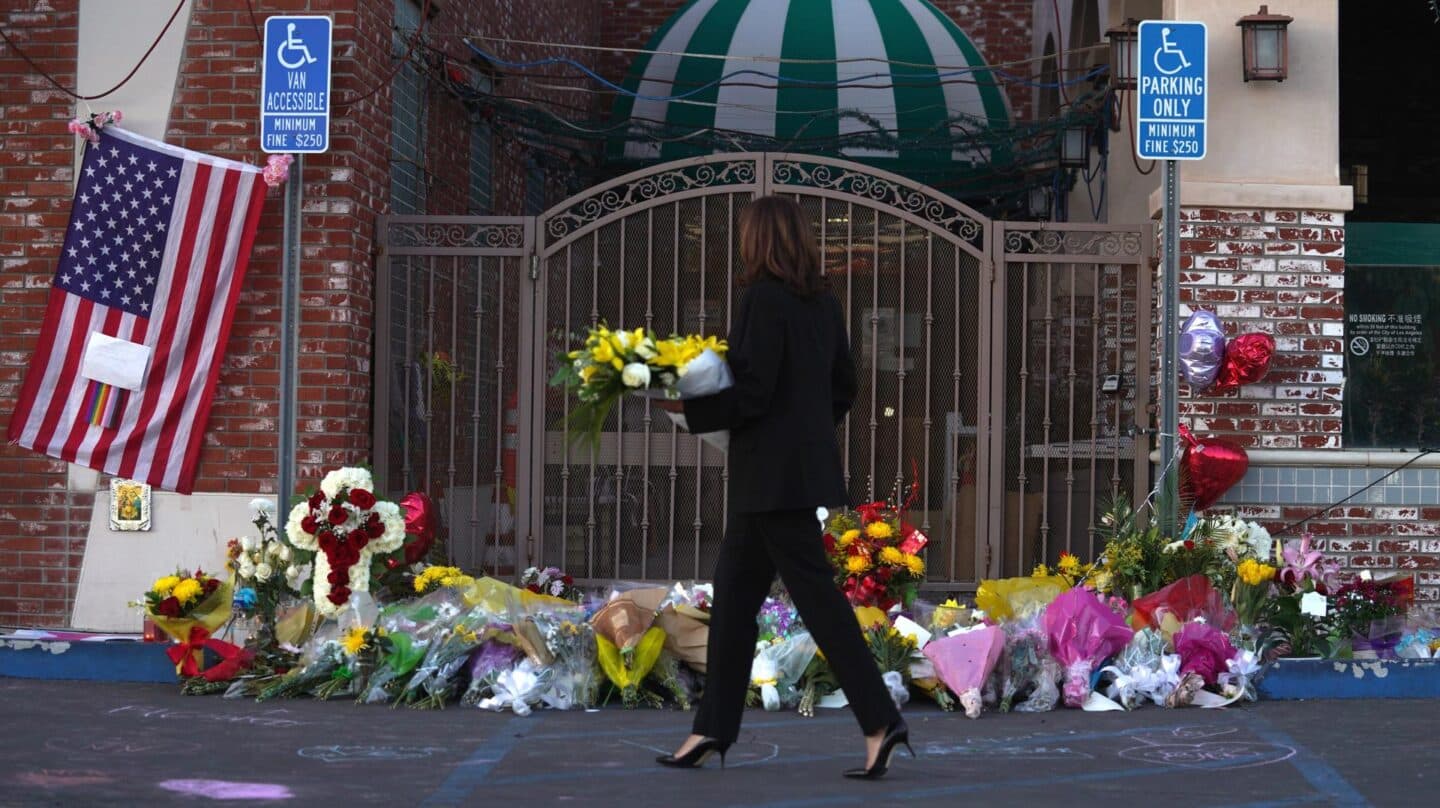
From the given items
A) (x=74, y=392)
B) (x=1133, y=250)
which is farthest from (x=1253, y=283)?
(x=74, y=392)

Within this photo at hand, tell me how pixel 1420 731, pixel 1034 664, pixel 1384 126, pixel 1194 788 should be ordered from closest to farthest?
pixel 1194 788 → pixel 1420 731 → pixel 1034 664 → pixel 1384 126

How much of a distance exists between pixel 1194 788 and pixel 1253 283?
378 cm

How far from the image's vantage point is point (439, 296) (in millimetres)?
8789

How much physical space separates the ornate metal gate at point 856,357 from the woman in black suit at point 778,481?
3.21m

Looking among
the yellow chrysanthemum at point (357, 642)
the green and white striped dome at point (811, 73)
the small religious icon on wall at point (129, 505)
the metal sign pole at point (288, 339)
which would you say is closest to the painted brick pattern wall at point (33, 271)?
the small religious icon on wall at point (129, 505)

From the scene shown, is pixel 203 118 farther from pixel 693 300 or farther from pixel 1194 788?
pixel 1194 788

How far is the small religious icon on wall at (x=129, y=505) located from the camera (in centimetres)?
802

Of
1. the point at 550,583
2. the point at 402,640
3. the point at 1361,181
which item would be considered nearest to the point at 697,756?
the point at 402,640

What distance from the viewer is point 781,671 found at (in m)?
6.62

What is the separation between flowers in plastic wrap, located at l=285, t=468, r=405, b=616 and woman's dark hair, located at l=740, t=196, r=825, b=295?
248 cm

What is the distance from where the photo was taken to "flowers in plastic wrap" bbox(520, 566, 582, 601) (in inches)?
323

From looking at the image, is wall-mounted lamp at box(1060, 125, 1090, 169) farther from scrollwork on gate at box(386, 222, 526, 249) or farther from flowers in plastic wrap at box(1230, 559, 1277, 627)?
flowers in plastic wrap at box(1230, 559, 1277, 627)

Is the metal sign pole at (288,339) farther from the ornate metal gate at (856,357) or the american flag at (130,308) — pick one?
the ornate metal gate at (856,357)

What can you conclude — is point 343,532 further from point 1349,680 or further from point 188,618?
point 1349,680
